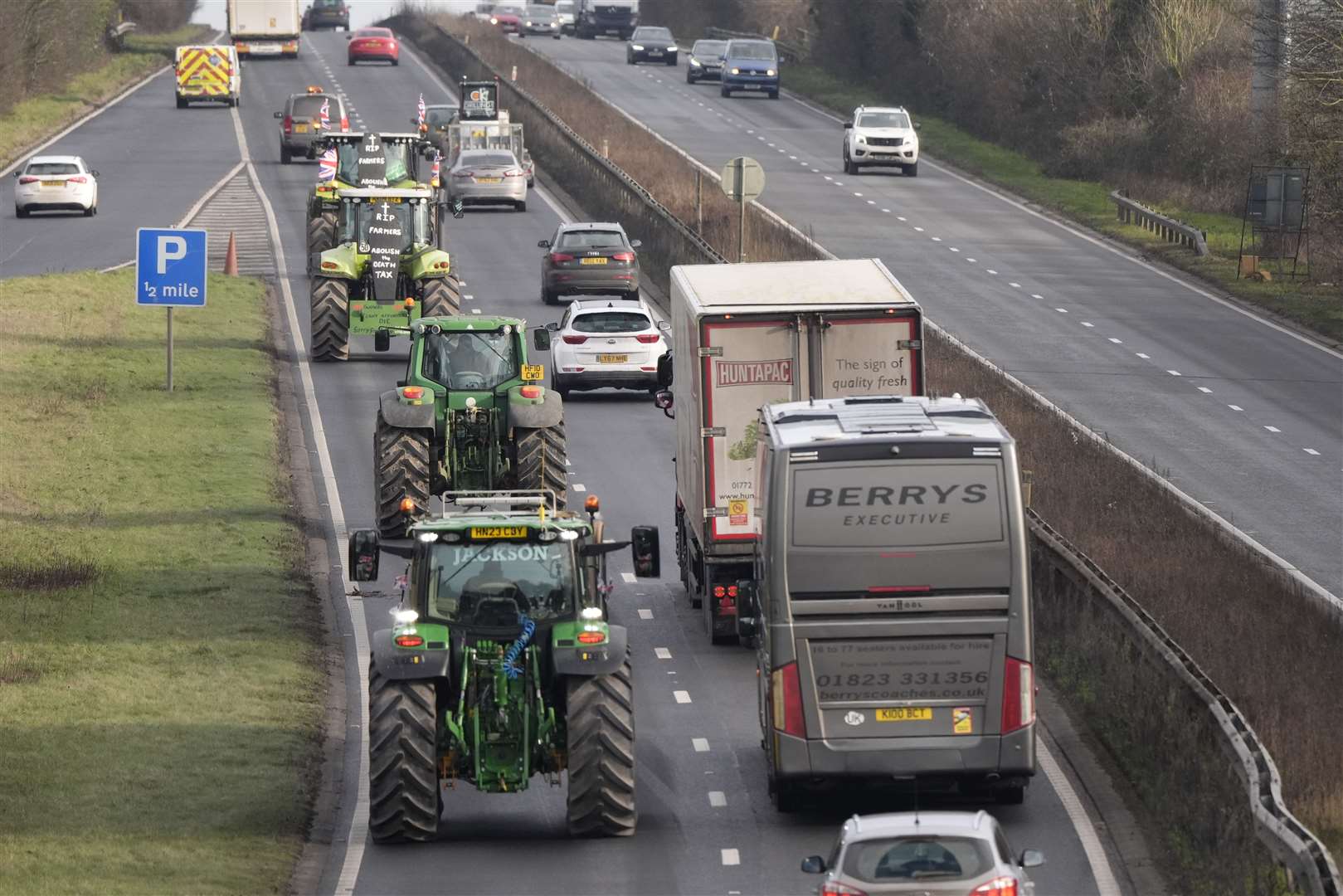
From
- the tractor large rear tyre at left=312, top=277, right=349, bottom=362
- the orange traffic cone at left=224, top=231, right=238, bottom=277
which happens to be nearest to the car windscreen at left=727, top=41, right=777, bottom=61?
the orange traffic cone at left=224, top=231, right=238, bottom=277

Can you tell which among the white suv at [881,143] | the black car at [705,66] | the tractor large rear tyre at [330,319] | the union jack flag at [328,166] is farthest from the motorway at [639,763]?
the black car at [705,66]

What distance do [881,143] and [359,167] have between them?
27.5 meters

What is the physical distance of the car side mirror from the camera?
18.2m

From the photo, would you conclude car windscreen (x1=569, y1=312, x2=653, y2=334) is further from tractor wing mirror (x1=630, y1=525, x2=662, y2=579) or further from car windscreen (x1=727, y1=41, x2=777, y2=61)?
car windscreen (x1=727, y1=41, x2=777, y2=61)

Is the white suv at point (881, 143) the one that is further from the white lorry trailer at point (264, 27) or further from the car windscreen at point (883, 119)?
the white lorry trailer at point (264, 27)

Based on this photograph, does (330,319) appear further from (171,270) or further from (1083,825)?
(1083,825)

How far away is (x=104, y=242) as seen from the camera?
56.7 meters

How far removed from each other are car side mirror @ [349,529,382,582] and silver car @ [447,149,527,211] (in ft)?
139

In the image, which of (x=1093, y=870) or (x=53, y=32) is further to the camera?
(x=53, y=32)

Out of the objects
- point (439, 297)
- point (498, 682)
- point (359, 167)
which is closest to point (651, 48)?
point (359, 167)

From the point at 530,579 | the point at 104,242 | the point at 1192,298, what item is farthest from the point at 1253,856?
the point at 104,242

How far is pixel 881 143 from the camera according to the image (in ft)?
228

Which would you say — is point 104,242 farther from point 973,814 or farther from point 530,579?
point 973,814

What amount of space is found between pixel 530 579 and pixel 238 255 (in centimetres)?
3806
